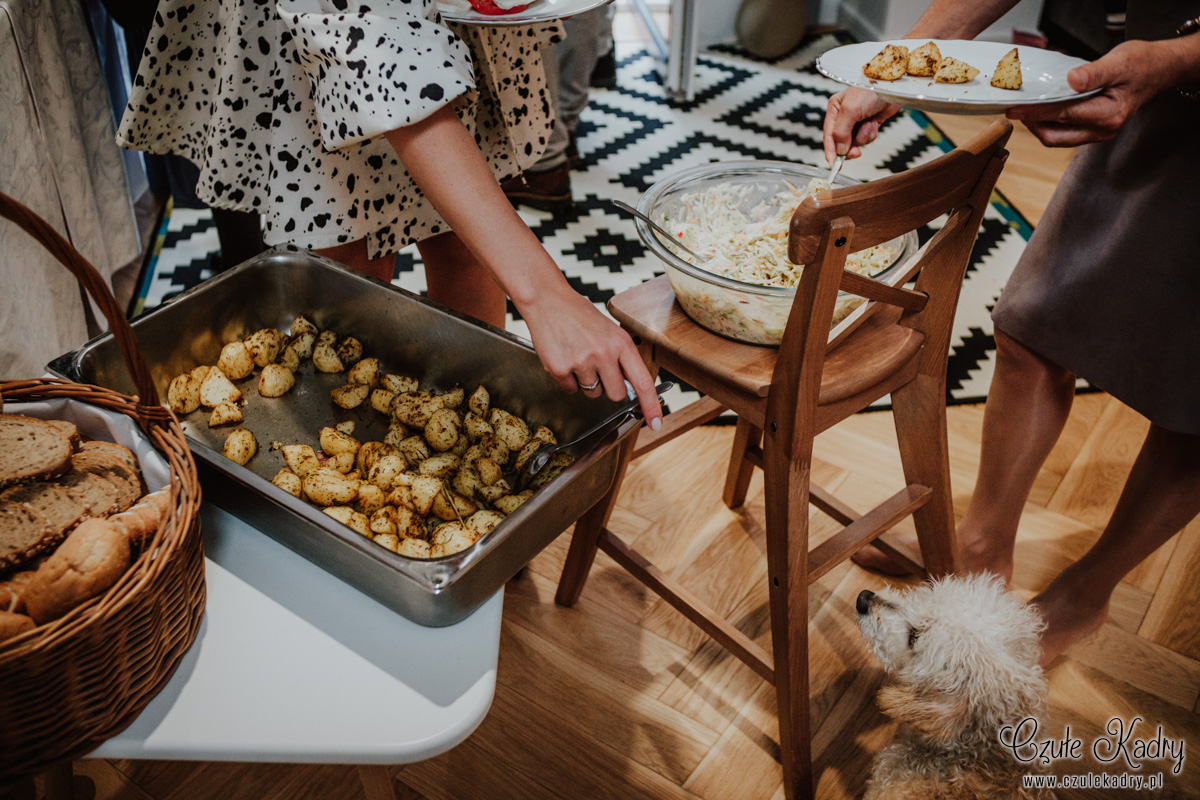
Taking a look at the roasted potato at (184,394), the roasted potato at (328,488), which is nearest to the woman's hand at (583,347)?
the roasted potato at (328,488)

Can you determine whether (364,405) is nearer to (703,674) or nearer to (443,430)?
(443,430)

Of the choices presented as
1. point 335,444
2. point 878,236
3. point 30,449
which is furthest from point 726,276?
point 30,449

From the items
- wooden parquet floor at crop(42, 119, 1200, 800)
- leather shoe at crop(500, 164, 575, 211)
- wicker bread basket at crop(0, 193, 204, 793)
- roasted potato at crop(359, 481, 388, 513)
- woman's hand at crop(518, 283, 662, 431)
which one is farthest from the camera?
leather shoe at crop(500, 164, 575, 211)

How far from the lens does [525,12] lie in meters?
1.14

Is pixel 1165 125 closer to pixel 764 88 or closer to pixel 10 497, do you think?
pixel 10 497

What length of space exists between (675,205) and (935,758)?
867 millimetres

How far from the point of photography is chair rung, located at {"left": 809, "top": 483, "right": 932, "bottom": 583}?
3.88ft

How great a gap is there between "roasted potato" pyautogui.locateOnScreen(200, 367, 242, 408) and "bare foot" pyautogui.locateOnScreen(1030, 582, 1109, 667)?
137 cm

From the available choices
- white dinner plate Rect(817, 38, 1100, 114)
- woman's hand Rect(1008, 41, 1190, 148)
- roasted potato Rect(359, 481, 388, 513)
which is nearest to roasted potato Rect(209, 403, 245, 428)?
roasted potato Rect(359, 481, 388, 513)

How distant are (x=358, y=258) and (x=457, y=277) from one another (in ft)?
0.56

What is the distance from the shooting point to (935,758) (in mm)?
1099

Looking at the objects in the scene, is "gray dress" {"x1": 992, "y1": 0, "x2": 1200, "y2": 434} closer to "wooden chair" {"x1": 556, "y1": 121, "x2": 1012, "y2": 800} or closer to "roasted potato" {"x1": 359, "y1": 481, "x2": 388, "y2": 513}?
"wooden chair" {"x1": 556, "y1": 121, "x2": 1012, "y2": 800}

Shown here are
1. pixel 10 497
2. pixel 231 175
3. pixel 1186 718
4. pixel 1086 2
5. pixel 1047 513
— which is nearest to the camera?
pixel 10 497

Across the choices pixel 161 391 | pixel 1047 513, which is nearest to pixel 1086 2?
pixel 1047 513
